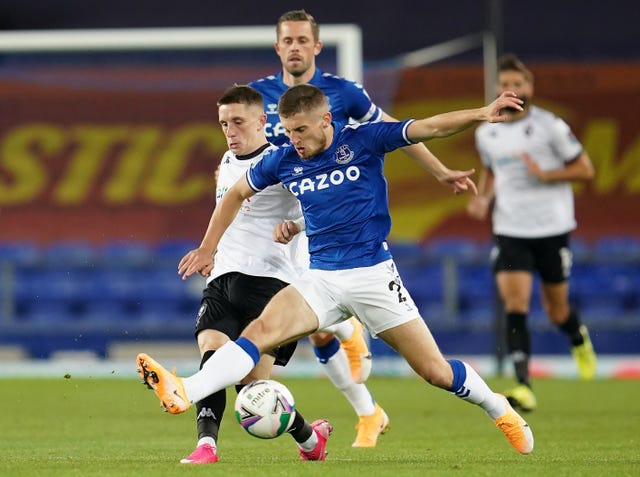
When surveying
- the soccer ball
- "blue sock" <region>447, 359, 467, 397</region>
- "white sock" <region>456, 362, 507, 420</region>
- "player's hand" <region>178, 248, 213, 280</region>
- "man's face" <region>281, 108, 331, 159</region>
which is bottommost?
"white sock" <region>456, 362, 507, 420</region>

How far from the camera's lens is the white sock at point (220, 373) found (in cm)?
607

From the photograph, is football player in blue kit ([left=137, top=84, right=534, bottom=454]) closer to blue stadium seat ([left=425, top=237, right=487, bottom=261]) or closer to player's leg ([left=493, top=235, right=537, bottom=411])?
player's leg ([left=493, top=235, right=537, bottom=411])

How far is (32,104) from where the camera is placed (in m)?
17.3

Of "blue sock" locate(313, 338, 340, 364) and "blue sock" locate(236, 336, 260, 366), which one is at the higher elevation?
"blue sock" locate(236, 336, 260, 366)

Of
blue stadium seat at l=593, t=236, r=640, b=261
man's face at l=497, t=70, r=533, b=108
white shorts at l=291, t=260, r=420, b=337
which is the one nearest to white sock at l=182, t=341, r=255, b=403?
white shorts at l=291, t=260, r=420, b=337

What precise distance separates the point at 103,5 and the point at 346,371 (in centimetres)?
1425

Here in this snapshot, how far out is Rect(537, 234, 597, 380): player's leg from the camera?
34.6 feet

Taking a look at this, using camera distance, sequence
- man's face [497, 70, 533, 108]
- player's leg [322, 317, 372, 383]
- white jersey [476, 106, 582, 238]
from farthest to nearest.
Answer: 1. white jersey [476, 106, 582, 238]
2. man's face [497, 70, 533, 108]
3. player's leg [322, 317, 372, 383]

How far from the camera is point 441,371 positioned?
643 cm

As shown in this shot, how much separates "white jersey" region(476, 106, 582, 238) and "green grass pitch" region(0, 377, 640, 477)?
142 centimetres

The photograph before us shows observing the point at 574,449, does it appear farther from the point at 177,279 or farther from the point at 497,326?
the point at 177,279

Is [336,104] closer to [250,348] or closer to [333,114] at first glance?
[333,114]

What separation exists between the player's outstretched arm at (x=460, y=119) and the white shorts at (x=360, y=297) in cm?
69

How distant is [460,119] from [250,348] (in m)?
1.39
